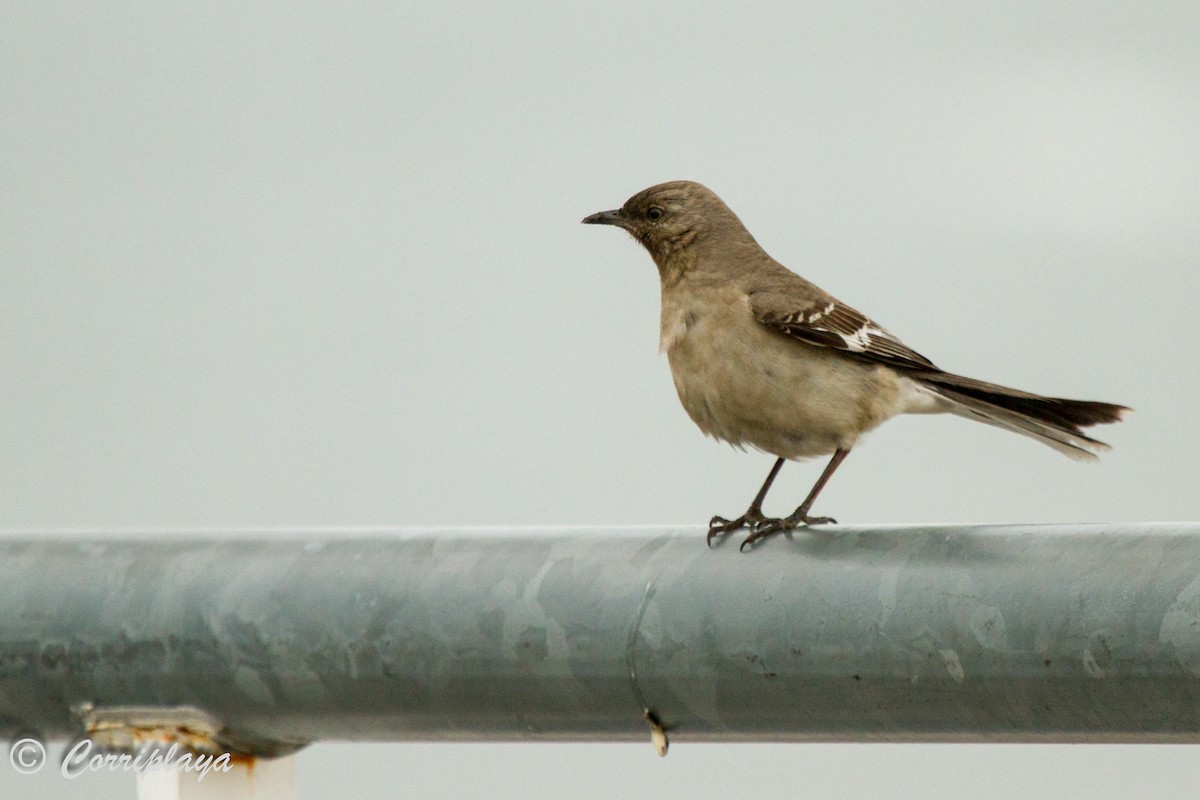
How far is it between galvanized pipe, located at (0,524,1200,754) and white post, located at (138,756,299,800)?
0.05 meters

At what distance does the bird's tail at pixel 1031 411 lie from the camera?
9.86 feet

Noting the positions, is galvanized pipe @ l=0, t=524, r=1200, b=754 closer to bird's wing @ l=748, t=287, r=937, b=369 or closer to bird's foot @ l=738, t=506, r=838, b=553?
bird's foot @ l=738, t=506, r=838, b=553

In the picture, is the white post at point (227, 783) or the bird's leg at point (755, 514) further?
the bird's leg at point (755, 514)

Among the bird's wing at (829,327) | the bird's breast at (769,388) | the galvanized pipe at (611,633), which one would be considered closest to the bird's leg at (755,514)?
the bird's breast at (769,388)

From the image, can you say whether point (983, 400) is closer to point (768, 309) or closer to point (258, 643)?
point (768, 309)

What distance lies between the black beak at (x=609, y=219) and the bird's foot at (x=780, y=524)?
50.9 inches

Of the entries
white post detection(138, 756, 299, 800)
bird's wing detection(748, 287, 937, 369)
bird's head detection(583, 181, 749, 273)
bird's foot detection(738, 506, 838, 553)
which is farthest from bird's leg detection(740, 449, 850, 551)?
white post detection(138, 756, 299, 800)

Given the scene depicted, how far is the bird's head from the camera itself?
4188mm

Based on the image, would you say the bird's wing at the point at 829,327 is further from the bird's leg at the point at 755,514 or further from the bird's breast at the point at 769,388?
the bird's leg at the point at 755,514

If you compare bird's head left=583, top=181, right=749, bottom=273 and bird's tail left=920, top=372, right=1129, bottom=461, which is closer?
bird's tail left=920, top=372, right=1129, bottom=461

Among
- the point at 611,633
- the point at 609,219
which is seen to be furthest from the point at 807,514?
the point at 611,633

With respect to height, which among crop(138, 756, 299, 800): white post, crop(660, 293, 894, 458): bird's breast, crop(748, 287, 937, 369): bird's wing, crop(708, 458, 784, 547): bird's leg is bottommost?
crop(138, 756, 299, 800): white post

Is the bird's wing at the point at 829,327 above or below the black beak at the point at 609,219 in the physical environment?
below

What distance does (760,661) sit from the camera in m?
1.71
